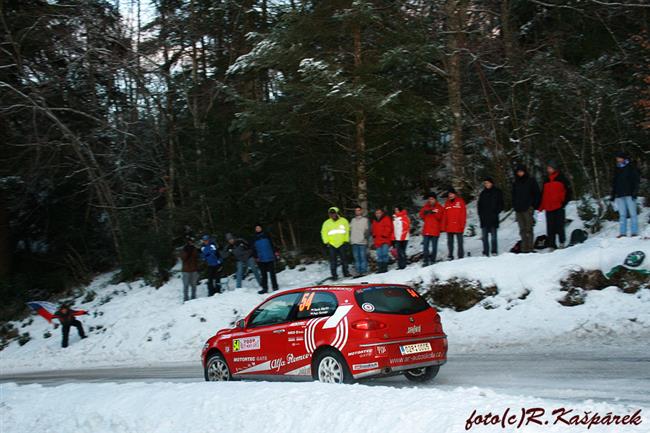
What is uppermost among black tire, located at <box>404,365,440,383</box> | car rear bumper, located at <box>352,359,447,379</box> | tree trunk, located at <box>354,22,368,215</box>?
tree trunk, located at <box>354,22,368,215</box>

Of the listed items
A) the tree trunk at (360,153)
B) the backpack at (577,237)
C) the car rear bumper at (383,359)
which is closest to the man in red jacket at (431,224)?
the tree trunk at (360,153)

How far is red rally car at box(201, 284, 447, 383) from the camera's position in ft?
28.7

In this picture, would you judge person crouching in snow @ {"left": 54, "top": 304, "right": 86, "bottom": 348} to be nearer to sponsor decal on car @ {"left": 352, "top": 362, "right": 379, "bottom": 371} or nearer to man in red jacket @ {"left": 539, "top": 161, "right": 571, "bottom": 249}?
man in red jacket @ {"left": 539, "top": 161, "right": 571, "bottom": 249}

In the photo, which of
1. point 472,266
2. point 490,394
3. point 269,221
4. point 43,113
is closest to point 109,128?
point 43,113

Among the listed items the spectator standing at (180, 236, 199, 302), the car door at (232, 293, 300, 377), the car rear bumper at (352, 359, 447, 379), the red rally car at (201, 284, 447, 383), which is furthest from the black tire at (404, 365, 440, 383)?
the spectator standing at (180, 236, 199, 302)

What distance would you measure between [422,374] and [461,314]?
5.15 metres

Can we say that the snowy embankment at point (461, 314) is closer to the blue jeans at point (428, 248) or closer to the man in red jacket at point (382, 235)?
the blue jeans at point (428, 248)

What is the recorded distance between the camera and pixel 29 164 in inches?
1077

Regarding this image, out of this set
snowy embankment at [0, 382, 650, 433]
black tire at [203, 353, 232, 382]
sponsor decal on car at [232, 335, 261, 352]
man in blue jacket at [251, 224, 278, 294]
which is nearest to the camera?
snowy embankment at [0, 382, 650, 433]

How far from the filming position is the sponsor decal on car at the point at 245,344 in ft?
33.5

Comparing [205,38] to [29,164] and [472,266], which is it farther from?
[472,266]

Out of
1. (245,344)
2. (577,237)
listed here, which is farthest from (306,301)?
(577,237)

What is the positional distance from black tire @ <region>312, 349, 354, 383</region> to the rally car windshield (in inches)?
30.2

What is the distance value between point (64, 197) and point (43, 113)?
17.2 ft
